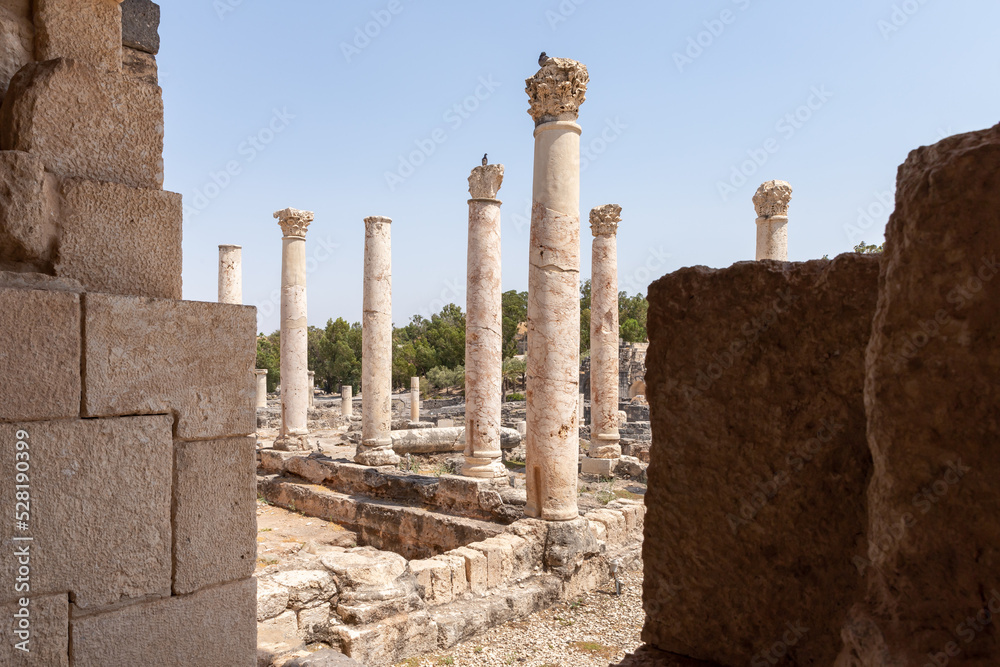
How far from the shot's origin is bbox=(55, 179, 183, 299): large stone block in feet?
9.89

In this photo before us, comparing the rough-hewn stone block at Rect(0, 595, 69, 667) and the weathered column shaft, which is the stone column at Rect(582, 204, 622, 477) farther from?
the rough-hewn stone block at Rect(0, 595, 69, 667)

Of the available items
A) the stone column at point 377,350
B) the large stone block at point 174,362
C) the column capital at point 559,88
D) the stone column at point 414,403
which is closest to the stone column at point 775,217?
the column capital at point 559,88

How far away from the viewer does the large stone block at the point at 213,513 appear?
308 cm

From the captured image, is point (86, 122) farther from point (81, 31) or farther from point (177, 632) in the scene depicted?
point (177, 632)

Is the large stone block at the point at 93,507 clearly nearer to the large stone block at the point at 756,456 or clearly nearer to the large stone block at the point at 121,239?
the large stone block at the point at 121,239

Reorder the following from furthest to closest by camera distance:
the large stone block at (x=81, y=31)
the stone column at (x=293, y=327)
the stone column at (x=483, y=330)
Result: the stone column at (x=293, y=327) < the stone column at (x=483, y=330) < the large stone block at (x=81, y=31)

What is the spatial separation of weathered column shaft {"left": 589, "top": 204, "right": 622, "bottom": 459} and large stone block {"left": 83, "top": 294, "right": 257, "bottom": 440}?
13242 millimetres

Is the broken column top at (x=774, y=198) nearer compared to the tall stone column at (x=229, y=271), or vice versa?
the broken column top at (x=774, y=198)

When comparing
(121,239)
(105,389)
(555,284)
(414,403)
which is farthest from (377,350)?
(414,403)

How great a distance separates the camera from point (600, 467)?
1566 cm

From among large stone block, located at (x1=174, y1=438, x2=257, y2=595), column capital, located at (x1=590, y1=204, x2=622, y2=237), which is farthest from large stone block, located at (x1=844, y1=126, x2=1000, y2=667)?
column capital, located at (x1=590, y1=204, x2=622, y2=237)

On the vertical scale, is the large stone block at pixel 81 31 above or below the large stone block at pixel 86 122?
above

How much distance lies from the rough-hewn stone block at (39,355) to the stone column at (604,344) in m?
13.9

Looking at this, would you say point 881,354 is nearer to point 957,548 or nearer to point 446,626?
point 957,548
